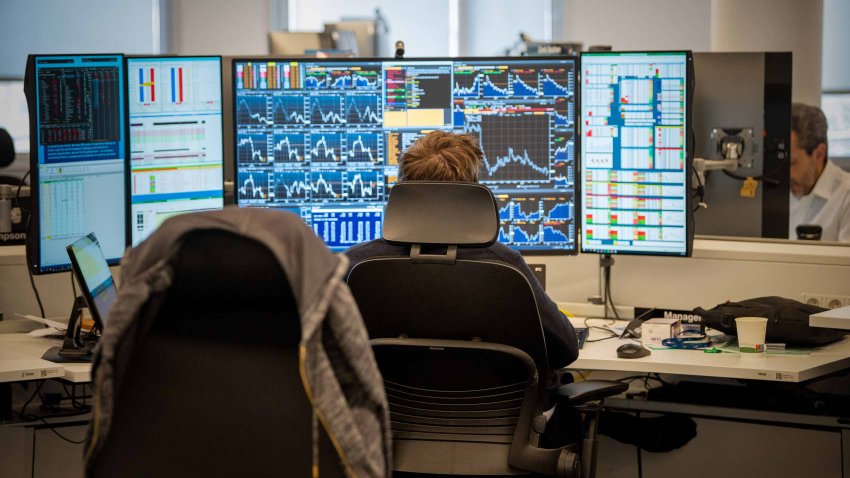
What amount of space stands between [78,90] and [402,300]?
4.52 ft

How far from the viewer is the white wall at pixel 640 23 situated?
6547 mm

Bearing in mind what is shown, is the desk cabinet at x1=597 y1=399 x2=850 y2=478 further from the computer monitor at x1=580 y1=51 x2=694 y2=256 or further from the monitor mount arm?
the monitor mount arm

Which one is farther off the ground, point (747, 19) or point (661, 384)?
point (747, 19)

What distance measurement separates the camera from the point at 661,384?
3.13 m

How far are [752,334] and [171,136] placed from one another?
183 cm

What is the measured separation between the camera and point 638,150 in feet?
9.46

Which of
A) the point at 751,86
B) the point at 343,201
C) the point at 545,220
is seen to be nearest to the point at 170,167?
the point at 343,201

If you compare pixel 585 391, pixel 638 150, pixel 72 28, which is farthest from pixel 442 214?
pixel 72 28

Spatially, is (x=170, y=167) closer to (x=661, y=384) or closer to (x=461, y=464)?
(x=461, y=464)

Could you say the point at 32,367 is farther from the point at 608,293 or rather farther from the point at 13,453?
the point at 608,293

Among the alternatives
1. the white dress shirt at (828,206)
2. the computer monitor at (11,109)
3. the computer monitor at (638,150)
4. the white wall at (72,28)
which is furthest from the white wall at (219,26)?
the computer monitor at (638,150)

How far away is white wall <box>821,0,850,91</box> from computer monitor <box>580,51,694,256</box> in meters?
3.84

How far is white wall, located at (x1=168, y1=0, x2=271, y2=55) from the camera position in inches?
267

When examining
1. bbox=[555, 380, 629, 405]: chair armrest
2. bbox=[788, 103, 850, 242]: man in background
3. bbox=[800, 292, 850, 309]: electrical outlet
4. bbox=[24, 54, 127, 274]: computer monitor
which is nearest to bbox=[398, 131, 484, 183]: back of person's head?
bbox=[555, 380, 629, 405]: chair armrest
